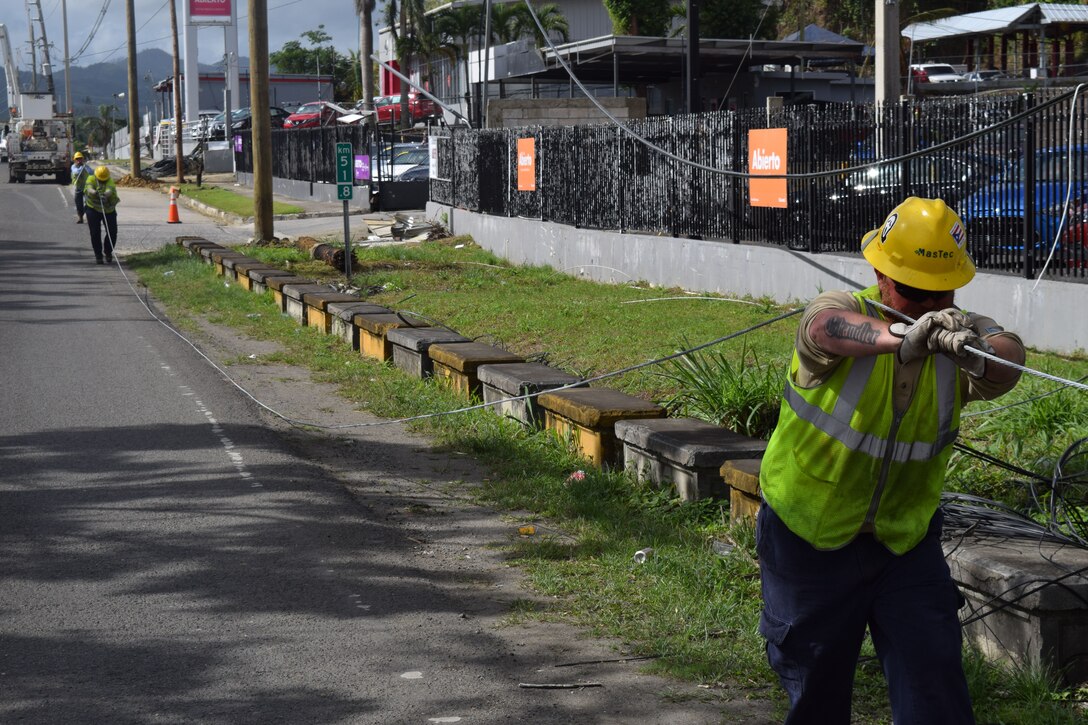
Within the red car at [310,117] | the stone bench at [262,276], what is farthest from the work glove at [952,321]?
the red car at [310,117]

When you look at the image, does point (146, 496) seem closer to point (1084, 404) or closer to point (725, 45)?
point (1084, 404)

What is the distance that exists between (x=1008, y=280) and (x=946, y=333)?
9029 millimetres

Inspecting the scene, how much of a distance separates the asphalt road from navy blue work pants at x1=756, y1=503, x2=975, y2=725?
105 centimetres

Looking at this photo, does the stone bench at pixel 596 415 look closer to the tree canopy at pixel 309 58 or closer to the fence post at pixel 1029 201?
the fence post at pixel 1029 201

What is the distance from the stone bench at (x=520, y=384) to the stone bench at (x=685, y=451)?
1094 millimetres

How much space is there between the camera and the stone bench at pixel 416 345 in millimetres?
10859

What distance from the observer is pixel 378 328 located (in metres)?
12.0

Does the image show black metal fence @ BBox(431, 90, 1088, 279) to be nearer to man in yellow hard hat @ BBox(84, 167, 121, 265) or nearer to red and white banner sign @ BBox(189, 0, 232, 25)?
man in yellow hard hat @ BBox(84, 167, 121, 265)

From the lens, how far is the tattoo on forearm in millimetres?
3201

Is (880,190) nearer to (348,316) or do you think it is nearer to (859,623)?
(348,316)

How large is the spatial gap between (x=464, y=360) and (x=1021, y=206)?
5.36 meters

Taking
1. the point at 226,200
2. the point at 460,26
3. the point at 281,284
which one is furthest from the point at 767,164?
the point at 460,26

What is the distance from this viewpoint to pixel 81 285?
19.8 m

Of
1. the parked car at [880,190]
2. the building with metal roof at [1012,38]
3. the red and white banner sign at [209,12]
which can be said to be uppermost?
the red and white banner sign at [209,12]
